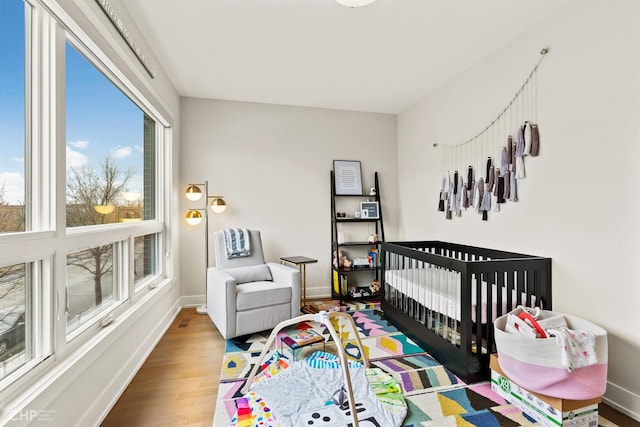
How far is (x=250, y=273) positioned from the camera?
10.8 ft

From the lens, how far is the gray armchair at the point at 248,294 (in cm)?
274

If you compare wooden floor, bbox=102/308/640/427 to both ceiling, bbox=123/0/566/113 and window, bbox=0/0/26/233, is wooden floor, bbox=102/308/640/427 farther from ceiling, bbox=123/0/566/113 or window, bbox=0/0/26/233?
ceiling, bbox=123/0/566/113

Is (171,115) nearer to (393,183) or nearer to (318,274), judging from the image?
(318,274)

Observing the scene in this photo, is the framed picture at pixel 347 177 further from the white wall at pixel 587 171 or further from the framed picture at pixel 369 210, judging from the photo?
the white wall at pixel 587 171

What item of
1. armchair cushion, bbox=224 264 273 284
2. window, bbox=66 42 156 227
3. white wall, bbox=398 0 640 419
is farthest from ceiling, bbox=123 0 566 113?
A: armchair cushion, bbox=224 264 273 284

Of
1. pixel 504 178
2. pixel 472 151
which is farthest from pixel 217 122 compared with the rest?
pixel 504 178

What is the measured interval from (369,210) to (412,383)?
2493mm

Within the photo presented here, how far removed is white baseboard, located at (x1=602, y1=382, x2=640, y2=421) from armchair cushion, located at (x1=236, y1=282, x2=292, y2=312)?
2.35 meters

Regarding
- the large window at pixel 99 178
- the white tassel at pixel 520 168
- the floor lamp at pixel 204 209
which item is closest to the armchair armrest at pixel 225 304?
the large window at pixel 99 178

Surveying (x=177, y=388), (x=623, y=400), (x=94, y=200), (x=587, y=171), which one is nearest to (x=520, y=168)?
(x=587, y=171)

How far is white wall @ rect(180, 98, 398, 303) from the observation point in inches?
151

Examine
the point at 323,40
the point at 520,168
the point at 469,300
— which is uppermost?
the point at 323,40

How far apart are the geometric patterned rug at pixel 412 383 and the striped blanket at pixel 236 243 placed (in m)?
0.89

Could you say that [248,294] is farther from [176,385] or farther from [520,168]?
[520,168]
